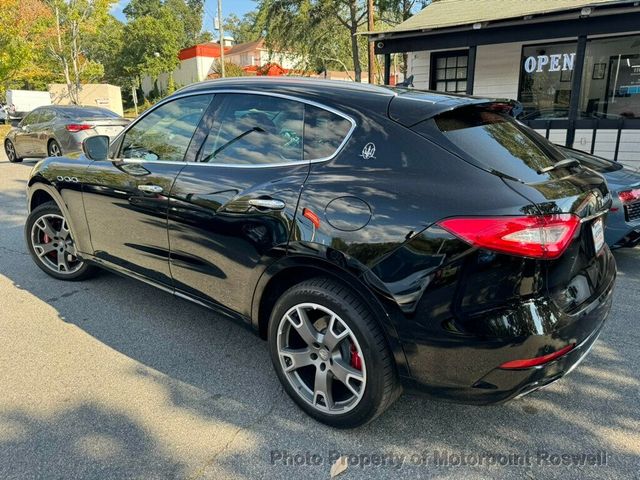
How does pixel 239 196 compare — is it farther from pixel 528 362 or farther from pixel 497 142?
pixel 528 362

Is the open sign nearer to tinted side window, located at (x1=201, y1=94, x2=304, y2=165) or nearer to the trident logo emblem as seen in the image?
tinted side window, located at (x1=201, y1=94, x2=304, y2=165)

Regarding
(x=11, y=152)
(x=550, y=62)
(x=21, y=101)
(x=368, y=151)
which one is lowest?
(x=11, y=152)

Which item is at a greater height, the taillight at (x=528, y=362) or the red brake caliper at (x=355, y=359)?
the taillight at (x=528, y=362)

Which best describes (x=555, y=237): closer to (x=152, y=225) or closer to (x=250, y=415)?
(x=250, y=415)

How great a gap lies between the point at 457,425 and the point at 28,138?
13.3 metres

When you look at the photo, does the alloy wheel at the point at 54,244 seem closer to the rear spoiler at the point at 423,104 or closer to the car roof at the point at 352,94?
the car roof at the point at 352,94

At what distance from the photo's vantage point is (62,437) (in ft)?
8.06

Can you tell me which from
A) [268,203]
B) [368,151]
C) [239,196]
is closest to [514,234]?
[368,151]

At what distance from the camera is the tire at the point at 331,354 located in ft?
7.36

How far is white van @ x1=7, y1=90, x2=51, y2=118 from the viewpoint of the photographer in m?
28.0

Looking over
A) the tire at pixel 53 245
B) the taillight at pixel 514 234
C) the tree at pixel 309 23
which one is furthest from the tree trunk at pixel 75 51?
the taillight at pixel 514 234

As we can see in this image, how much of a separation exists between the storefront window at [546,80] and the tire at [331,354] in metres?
9.42

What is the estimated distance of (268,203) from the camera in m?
2.55

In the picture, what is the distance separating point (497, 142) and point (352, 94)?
2.54 feet
